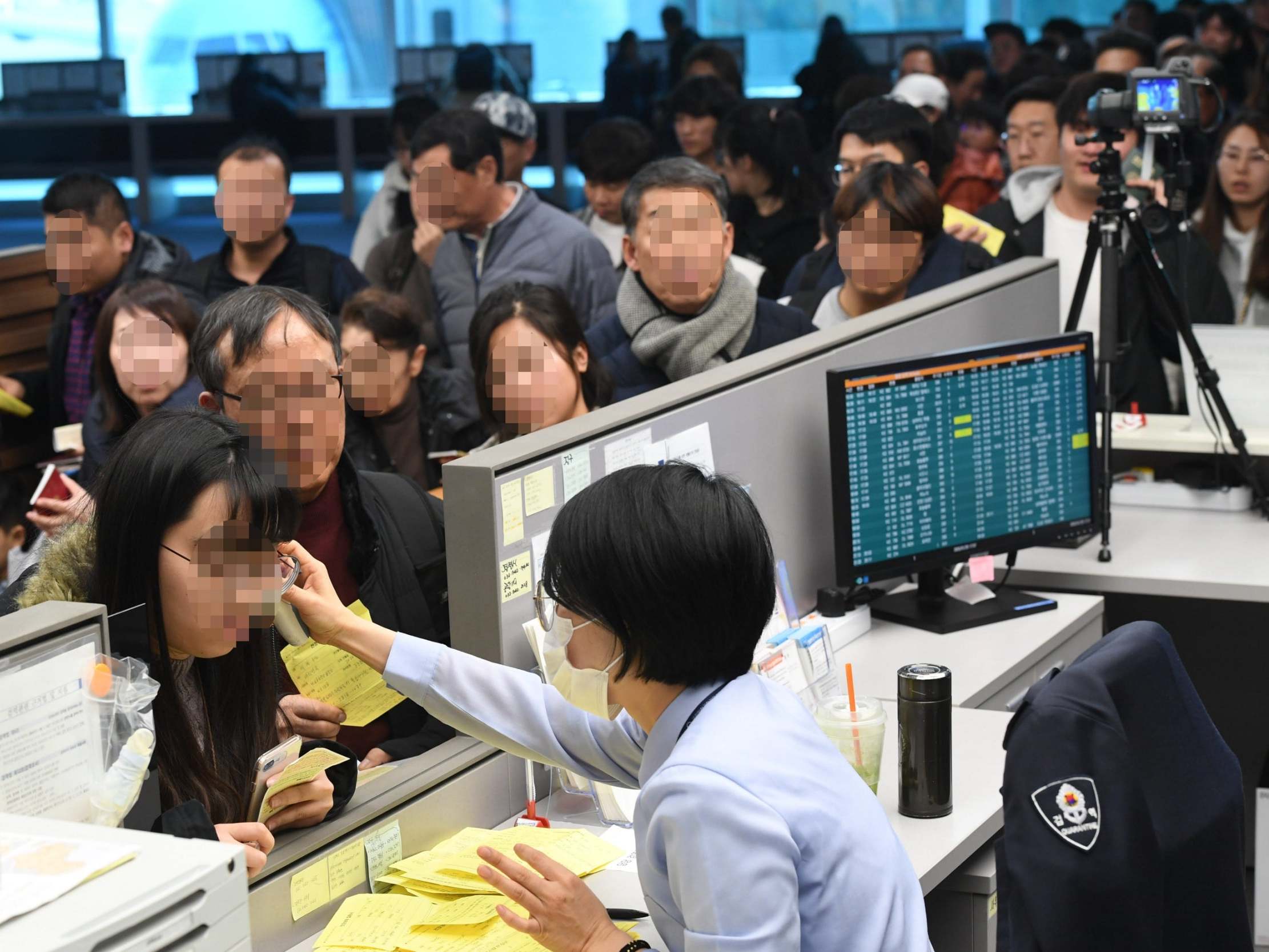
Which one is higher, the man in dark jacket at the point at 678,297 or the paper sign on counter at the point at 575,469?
the man in dark jacket at the point at 678,297

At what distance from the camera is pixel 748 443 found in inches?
93.0

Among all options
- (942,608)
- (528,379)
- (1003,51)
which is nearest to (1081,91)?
(942,608)

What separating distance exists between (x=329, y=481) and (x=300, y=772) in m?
0.56

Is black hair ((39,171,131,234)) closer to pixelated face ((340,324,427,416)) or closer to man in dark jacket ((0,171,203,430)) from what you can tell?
man in dark jacket ((0,171,203,430))

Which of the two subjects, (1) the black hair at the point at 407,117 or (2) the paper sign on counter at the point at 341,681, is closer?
(2) the paper sign on counter at the point at 341,681

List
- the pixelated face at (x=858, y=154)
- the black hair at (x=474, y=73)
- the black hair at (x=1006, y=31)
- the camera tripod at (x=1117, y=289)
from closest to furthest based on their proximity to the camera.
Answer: the camera tripod at (x=1117, y=289) → the pixelated face at (x=858, y=154) → the black hair at (x=474, y=73) → the black hair at (x=1006, y=31)

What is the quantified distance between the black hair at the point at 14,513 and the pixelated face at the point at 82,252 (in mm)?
616

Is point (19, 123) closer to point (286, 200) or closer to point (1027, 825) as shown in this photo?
point (286, 200)

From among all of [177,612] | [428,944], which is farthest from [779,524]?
[177,612]

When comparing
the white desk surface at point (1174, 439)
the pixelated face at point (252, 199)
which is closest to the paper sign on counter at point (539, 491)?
the white desk surface at point (1174, 439)

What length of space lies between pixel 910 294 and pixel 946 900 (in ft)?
6.15

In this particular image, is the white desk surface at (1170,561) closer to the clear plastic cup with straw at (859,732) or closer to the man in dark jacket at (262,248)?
the clear plastic cup with straw at (859,732)

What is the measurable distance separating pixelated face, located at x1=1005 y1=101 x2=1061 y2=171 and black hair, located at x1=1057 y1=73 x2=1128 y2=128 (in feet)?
2.30

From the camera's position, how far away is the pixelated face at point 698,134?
5.75m
